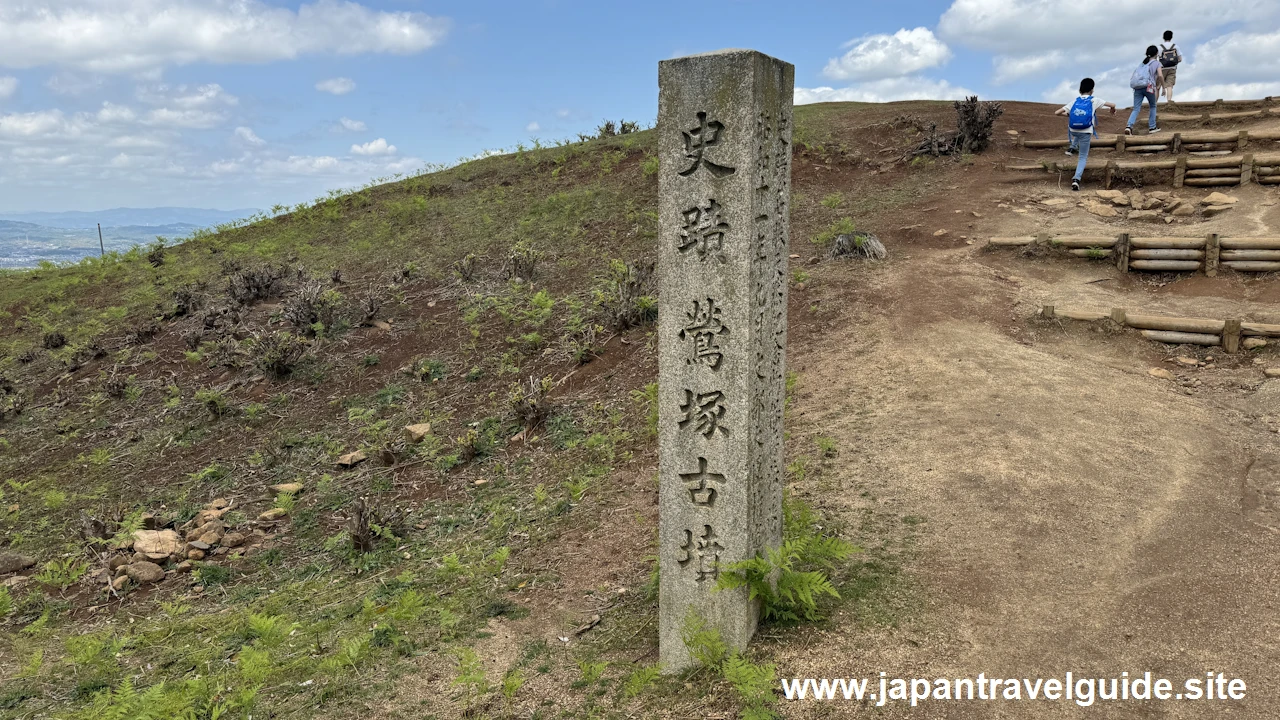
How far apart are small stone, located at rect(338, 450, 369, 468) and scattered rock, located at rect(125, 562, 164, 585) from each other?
1.97 metres

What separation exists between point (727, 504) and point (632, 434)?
3.77m

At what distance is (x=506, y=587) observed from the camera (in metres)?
5.15

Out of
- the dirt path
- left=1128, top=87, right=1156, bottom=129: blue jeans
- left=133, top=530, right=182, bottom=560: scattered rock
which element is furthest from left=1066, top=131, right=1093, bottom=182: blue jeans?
left=133, top=530, right=182, bottom=560: scattered rock

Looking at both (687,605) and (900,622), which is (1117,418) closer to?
(900,622)

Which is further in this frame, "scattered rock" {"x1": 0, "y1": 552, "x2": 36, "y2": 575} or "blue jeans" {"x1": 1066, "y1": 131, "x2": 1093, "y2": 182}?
"blue jeans" {"x1": 1066, "y1": 131, "x2": 1093, "y2": 182}

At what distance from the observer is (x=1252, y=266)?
30.5ft

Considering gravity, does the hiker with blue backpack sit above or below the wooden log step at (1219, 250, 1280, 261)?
above

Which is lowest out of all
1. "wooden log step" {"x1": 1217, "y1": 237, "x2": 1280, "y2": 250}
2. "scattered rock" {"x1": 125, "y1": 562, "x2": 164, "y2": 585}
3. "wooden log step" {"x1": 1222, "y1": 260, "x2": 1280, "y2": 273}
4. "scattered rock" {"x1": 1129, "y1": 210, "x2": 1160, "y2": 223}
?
"scattered rock" {"x1": 125, "y1": 562, "x2": 164, "y2": 585}

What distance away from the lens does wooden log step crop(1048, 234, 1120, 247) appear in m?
10.3

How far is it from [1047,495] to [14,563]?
9.30m

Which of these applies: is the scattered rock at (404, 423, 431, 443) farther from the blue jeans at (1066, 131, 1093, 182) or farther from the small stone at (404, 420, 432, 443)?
the blue jeans at (1066, 131, 1093, 182)

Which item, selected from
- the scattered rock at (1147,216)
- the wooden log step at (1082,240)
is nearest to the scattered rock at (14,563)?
the wooden log step at (1082,240)

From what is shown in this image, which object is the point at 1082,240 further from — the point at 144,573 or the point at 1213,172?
the point at 144,573

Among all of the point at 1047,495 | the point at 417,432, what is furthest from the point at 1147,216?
the point at 417,432
